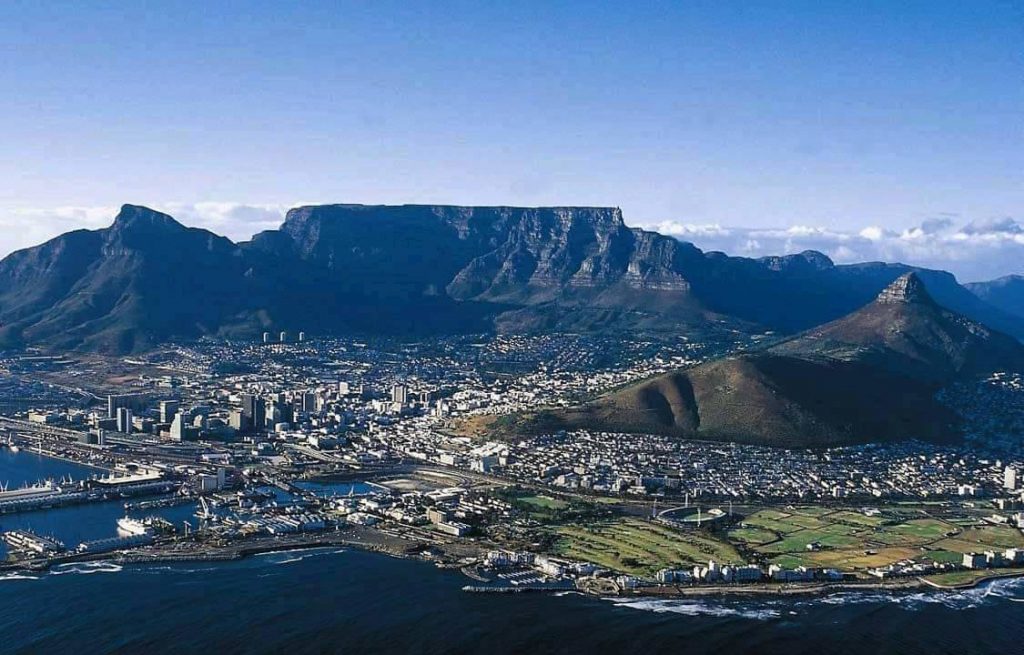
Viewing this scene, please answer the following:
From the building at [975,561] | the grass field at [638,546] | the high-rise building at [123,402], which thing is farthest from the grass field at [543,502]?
the high-rise building at [123,402]

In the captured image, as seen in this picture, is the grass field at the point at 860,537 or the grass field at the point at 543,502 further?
the grass field at the point at 543,502

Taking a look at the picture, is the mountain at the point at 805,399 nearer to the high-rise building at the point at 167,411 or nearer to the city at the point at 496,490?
the city at the point at 496,490

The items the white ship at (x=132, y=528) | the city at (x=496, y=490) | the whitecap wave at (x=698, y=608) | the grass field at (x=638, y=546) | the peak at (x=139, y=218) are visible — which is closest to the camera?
the whitecap wave at (x=698, y=608)

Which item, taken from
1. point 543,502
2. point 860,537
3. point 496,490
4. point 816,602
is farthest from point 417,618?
point 860,537

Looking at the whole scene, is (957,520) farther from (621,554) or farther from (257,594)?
(257,594)

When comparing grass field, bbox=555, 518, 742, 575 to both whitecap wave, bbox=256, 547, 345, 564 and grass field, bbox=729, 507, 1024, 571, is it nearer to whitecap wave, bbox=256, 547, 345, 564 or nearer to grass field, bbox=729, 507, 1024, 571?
grass field, bbox=729, 507, 1024, 571

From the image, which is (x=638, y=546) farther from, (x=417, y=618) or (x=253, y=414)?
(x=253, y=414)

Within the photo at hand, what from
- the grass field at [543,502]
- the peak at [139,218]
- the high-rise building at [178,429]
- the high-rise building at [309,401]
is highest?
the peak at [139,218]
